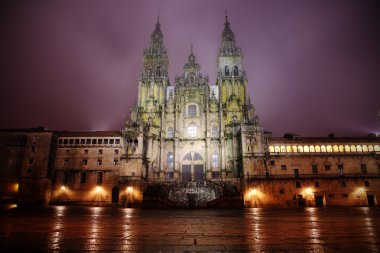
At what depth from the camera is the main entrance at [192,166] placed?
54250 mm

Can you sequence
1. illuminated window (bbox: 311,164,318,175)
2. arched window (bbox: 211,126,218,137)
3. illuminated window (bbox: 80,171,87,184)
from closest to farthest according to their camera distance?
illuminated window (bbox: 311,164,318,175) → illuminated window (bbox: 80,171,87,184) → arched window (bbox: 211,126,218,137)

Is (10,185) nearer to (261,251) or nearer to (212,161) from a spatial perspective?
(212,161)

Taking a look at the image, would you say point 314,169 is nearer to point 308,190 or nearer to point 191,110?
point 308,190

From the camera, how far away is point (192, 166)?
55.0m

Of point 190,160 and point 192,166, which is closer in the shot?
point 192,166

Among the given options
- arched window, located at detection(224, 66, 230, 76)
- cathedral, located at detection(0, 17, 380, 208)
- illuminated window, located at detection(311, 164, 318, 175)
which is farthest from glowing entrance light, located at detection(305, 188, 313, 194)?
arched window, located at detection(224, 66, 230, 76)

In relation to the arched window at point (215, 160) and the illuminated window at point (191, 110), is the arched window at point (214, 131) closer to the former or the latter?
the arched window at point (215, 160)

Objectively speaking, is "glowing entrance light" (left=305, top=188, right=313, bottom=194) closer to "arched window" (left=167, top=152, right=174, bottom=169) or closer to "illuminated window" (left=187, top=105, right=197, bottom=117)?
"arched window" (left=167, top=152, right=174, bottom=169)

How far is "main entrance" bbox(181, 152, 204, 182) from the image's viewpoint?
178 ft

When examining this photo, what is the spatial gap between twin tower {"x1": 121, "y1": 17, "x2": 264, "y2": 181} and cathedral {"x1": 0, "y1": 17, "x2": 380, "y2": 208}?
0.23 meters

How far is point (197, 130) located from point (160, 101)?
450 inches

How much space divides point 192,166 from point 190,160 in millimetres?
1474

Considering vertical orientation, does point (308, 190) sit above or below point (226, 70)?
below

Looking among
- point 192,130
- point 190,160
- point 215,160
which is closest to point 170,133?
point 192,130
